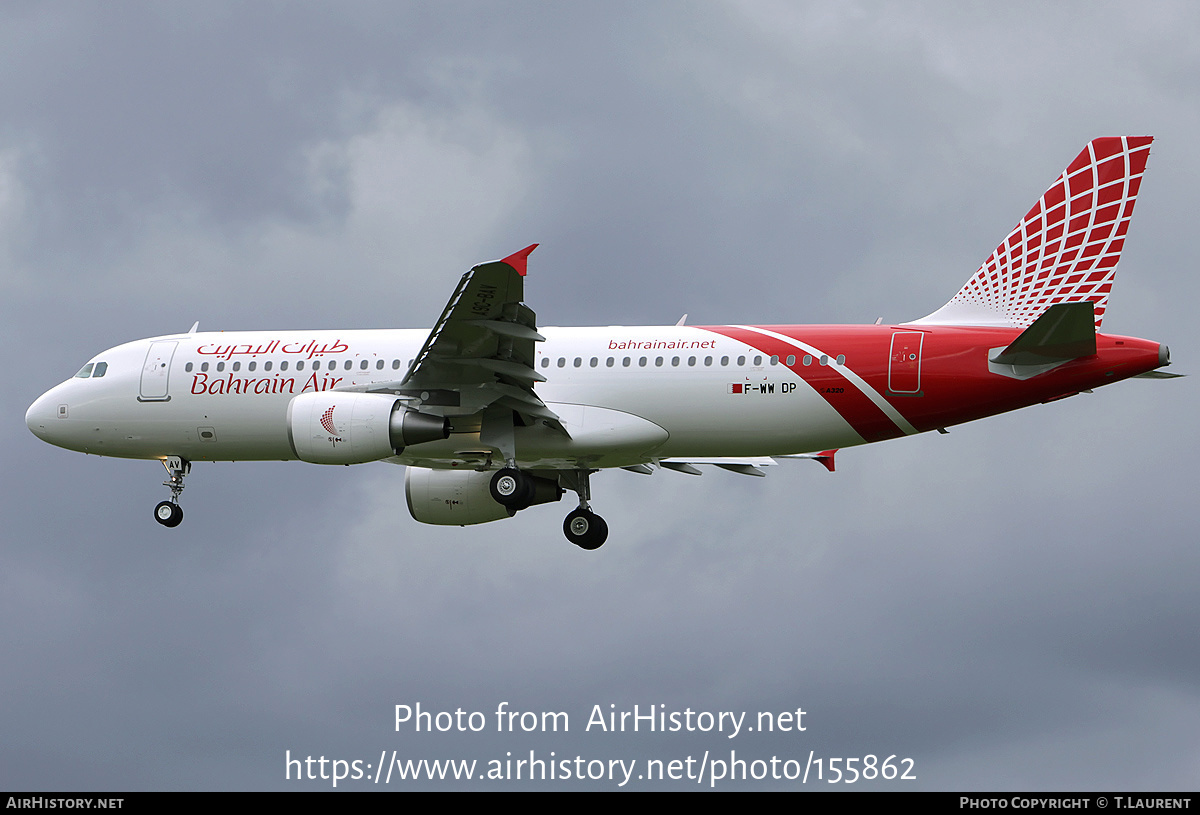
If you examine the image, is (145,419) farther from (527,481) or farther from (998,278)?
(998,278)

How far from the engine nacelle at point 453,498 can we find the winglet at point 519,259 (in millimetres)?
8776

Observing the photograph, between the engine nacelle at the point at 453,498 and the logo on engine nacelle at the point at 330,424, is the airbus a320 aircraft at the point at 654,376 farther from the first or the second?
the engine nacelle at the point at 453,498

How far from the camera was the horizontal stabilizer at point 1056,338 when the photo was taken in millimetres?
24984

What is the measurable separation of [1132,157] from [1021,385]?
550 cm

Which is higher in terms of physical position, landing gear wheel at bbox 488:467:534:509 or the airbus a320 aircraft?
the airbus a320 aircraft

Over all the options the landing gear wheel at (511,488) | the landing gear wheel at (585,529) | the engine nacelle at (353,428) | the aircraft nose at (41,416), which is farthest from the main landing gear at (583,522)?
the aircraft nose at (41,416)

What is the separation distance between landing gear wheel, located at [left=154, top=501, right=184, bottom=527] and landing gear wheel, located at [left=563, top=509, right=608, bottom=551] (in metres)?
8.69

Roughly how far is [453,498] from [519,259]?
377 inches

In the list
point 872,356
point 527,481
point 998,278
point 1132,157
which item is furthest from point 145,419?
point 1132,157

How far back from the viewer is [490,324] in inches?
1010

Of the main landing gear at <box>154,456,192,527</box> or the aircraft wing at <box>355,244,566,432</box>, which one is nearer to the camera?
the aircraft wing at <box>355,244,566,432</box>

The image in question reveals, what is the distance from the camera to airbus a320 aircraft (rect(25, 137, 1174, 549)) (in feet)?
86.0

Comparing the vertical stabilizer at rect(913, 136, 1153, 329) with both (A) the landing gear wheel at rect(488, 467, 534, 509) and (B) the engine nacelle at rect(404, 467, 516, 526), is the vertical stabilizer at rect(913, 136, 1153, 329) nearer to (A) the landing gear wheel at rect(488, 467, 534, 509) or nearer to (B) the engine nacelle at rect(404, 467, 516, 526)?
(A) the landing gear wheel at rect(488, 467, 534, 509)

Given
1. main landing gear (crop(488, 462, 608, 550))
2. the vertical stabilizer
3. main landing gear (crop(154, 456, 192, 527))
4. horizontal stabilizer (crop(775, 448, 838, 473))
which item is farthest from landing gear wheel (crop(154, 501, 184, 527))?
the vertical stabilizer
